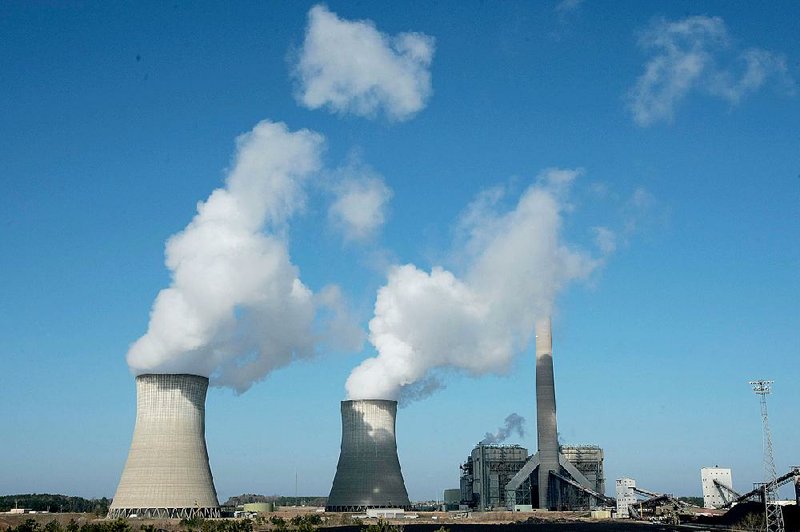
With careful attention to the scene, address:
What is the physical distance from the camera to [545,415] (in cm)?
9088

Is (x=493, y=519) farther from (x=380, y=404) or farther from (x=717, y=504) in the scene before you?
(x=717, y=504)

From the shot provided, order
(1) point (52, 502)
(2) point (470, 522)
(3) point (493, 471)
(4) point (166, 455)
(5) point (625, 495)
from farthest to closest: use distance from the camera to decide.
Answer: (1) point (52, 502) → (3) point (493, 471) → (5) point (625, 495) → (2) point (470, 522) → (4) point (166, 455)

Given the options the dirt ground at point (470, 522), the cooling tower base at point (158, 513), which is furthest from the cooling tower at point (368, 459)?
the cooling tower base at point (158, 513)

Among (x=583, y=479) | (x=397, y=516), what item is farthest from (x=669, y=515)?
(x=397, y=516)

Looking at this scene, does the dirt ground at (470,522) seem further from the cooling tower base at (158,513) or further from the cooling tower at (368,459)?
the cooling tower at (368,459)

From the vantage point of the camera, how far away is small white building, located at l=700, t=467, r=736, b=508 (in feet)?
309

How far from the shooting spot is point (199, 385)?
60.2 m

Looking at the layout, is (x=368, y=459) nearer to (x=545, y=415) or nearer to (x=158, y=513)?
(x=158, y=513)

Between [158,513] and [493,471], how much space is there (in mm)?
49002

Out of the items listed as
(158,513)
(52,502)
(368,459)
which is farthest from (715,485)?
(52,502)

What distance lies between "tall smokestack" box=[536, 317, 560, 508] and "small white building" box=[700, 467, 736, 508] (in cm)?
1804

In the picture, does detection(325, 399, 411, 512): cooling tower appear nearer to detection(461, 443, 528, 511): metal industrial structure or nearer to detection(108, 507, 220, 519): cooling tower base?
detection(108, 507, 220, 519): cooling tower base

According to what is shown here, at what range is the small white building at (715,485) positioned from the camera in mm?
94125

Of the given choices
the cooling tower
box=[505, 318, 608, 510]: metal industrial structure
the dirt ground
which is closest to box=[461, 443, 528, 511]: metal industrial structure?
box=[505, 318, 608, 510]: metal industrial structure
